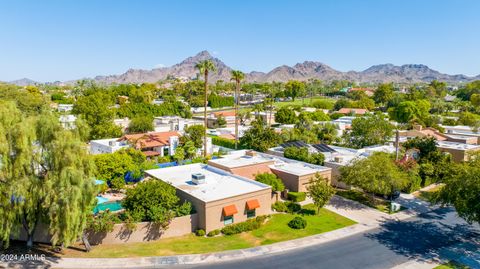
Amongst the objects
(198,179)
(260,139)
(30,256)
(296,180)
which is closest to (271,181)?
(296,180)

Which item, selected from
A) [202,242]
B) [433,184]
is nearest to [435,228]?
[433,184]

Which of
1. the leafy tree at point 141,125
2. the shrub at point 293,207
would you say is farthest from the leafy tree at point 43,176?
the leafy tree at point 141,125

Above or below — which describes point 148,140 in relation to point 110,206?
above

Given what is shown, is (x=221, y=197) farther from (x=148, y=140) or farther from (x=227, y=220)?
(x=148, y=140)

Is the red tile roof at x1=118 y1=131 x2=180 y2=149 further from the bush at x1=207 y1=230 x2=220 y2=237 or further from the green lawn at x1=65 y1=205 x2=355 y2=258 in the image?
the bush at x1=207 y1=230 x2=220 y2=237

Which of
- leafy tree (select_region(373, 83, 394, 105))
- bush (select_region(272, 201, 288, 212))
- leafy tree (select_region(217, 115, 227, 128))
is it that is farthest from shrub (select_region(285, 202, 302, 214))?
leafy tree (select_region(373, 83, 394, 105))

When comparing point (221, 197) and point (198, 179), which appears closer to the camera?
point (221, 197)
